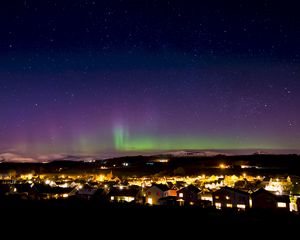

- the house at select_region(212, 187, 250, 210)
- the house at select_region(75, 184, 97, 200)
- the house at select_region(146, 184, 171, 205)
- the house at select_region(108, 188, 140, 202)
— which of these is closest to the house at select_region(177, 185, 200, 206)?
the house at select_region(146, 184, 171, 205)

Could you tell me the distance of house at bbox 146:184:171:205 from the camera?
1254 inches

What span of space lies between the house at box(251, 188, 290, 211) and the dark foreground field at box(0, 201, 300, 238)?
3.49m

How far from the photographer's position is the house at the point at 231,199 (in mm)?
26178

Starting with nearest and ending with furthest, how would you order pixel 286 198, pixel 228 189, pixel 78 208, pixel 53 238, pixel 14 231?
1. pixel 53 238
2. pixel 14 231
3. pixel 78 208
4. pixel 286 198
5. pixel 228 189

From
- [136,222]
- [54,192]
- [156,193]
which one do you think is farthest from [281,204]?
[54,192]

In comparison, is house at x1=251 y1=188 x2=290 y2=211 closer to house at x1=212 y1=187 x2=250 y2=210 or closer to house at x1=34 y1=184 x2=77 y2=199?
house at x1=212 y1=187 x2=250 y2=210

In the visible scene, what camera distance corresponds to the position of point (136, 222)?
17500 millimetres

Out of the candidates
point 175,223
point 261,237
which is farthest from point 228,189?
point 261,237

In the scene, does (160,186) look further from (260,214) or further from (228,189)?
(260,214)

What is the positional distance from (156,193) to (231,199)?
8.22 m

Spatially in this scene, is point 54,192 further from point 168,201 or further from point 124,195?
point 168,201

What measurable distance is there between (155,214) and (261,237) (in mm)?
7687

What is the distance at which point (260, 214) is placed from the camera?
20469mm

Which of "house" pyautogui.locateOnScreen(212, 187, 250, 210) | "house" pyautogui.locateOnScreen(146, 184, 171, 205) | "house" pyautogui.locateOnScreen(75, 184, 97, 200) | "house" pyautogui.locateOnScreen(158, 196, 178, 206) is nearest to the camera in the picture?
"house" pyautogui.locateOnScreen(212, 187, 250, 210)
